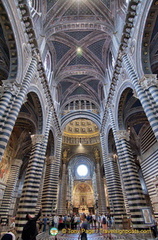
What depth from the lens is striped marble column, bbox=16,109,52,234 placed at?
8.98 metres

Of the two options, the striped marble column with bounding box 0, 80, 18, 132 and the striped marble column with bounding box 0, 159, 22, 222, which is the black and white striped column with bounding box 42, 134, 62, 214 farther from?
the striped marble column with bounding box 0, 80, 18, 132

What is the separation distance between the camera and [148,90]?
7512mm

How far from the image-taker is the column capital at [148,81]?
734 centimetres

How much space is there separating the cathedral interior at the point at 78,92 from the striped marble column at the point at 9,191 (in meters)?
0.10

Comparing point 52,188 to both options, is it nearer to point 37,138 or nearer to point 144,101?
point 37,138

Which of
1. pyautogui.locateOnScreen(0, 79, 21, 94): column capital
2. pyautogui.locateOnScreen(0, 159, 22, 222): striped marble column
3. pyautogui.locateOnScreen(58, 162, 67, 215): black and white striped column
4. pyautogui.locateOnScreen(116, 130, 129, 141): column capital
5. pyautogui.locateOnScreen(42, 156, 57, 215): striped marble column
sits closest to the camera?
pyautogui.locateOnScreen(0, 79, 21, 94): column capital

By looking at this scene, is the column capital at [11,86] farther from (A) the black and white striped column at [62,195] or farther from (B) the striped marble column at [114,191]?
(A) the black and white striped column at [62,195]

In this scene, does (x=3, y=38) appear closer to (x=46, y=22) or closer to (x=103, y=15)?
(x=46, y=22)

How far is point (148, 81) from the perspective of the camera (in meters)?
7.50

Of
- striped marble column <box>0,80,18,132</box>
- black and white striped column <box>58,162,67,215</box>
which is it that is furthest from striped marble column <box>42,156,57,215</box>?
black and white striped column <box>58,162,67,215</box>

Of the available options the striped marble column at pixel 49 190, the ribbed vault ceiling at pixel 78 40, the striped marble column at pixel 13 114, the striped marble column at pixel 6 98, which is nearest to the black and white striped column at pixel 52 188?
the striped marble column at pixel 49 190

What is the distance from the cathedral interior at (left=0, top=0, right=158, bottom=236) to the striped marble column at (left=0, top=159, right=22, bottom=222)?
0.10m

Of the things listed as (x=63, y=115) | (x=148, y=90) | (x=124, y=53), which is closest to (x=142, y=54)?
(x=124, y=53)

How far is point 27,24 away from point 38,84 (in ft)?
14.0
